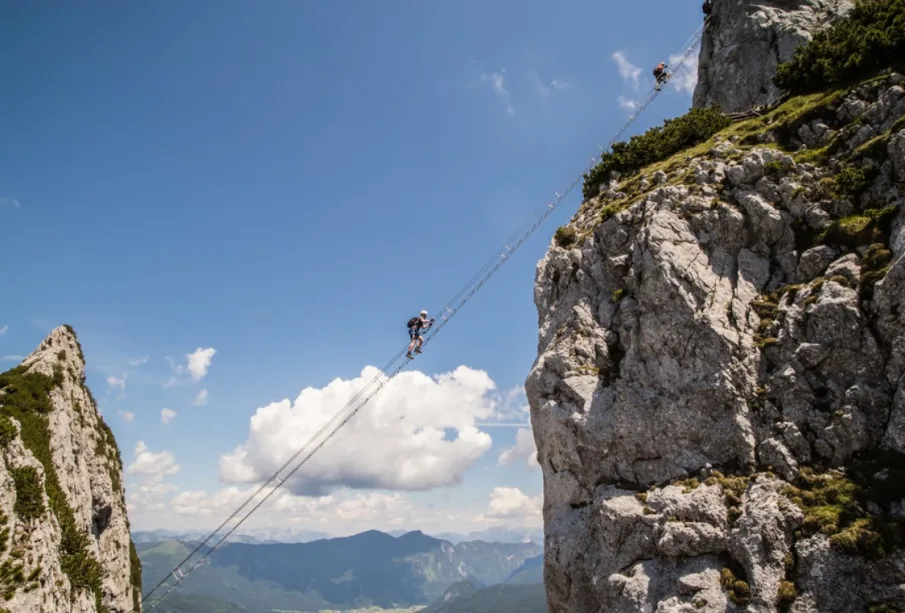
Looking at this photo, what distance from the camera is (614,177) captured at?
158 ft

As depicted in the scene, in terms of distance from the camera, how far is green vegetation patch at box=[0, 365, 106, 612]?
144ft

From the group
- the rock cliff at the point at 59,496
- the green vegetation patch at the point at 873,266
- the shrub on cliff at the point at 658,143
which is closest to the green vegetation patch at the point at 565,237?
the shrub on cliff at the point at 658,143

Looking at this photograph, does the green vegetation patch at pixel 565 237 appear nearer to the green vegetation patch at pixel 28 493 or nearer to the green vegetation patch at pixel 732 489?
the green vegetation patch at pixel 732 489

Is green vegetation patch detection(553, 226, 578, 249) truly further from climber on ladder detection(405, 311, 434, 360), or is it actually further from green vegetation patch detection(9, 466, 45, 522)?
green vegetation patch detection(9, 466, 45, 522)

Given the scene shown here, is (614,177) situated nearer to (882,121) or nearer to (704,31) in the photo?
(882,121)

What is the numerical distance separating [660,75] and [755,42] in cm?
2302

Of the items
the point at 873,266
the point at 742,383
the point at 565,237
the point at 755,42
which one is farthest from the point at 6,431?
the point at 755,42

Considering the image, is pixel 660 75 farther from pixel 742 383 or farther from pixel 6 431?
pixel 6 431

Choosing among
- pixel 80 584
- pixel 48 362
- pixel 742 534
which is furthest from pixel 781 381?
pixel 48 362

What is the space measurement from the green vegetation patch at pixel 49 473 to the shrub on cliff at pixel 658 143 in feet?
180

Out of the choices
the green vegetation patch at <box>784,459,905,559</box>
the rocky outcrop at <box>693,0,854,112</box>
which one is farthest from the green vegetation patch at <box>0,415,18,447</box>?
the rocky outcrop at <box>693,0,854,112</box>

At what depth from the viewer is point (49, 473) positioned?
44281mm

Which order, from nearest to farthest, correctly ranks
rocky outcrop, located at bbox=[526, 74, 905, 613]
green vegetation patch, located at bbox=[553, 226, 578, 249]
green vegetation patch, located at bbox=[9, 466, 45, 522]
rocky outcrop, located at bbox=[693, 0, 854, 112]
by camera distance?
1. rocky outcrop, located at bbox=[526, 74, 905, 613]
2. green vegetation patch, located at bbox=[9, 466, 45, 522]
3. green vegetation patch, located at bbox=[553, 226, 578, 249]
4. rocky outcrop, located at bbox=[693, 0, 854, 112]

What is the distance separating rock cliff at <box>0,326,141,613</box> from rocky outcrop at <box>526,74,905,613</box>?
119 feet
